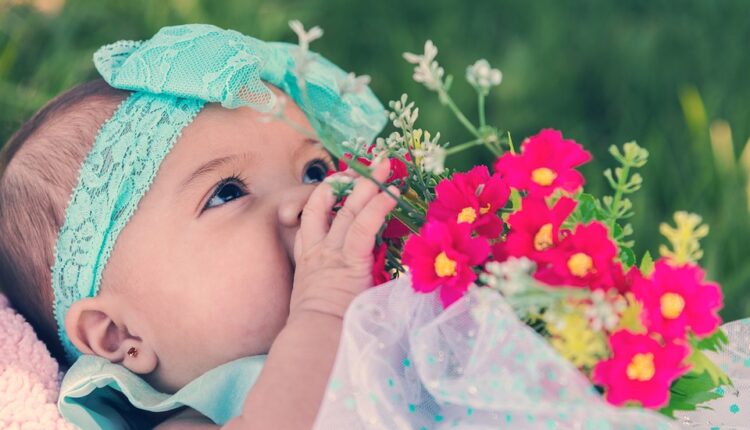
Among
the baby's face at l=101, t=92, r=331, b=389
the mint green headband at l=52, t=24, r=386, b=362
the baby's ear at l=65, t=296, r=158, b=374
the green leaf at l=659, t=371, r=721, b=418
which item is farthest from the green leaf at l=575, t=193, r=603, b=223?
the baby's ear at l=65, t=296, r=158, b=374

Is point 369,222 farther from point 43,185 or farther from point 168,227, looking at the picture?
point 43,185

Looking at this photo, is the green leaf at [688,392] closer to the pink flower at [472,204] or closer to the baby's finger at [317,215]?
the pink flower at [472,204]

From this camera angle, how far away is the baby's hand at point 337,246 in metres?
1.11

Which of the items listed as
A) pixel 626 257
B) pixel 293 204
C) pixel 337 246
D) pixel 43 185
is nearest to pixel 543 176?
pixel 626 257

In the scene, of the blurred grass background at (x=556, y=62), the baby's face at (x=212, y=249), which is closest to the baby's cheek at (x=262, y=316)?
the baby's face at (x=212, y=249)

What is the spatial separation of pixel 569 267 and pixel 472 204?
172mm

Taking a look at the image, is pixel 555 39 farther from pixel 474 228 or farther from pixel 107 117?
pixel 474 228

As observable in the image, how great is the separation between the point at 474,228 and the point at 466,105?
144 centimetres

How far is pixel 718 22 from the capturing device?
270cm

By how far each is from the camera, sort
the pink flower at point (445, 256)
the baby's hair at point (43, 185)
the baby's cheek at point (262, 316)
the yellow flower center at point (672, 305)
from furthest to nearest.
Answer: the baby's hair at point (43, 185)
the baby's cheek at point (262, 316)
the pink flower at point (445, 256)
the yellow flower center at point (672, 305)

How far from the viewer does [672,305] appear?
33.8 inches

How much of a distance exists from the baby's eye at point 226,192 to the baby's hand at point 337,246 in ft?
0.68

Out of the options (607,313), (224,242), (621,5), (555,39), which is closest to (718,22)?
(621,5)

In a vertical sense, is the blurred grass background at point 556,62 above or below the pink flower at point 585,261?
below
